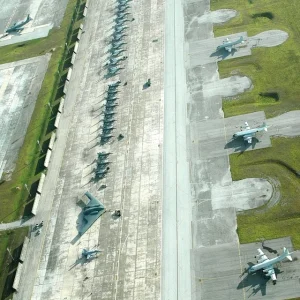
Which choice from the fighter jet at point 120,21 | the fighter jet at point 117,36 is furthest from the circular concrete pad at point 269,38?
the fighter jet at point 120,21

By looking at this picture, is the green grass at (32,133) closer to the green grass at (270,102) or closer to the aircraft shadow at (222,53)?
the aircraft shadow at (222,53)

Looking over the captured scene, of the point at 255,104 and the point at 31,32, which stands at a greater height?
the point at 31,32

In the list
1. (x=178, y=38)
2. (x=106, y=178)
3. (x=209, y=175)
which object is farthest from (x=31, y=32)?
(x=209, y=175)

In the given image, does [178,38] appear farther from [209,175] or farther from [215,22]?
[209,175]

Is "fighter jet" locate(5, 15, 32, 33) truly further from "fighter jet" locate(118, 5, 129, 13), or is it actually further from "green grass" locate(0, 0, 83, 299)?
"fighter jet" locate(118, 5, 129, 13)

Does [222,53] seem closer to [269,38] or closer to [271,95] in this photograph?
[269,38]
